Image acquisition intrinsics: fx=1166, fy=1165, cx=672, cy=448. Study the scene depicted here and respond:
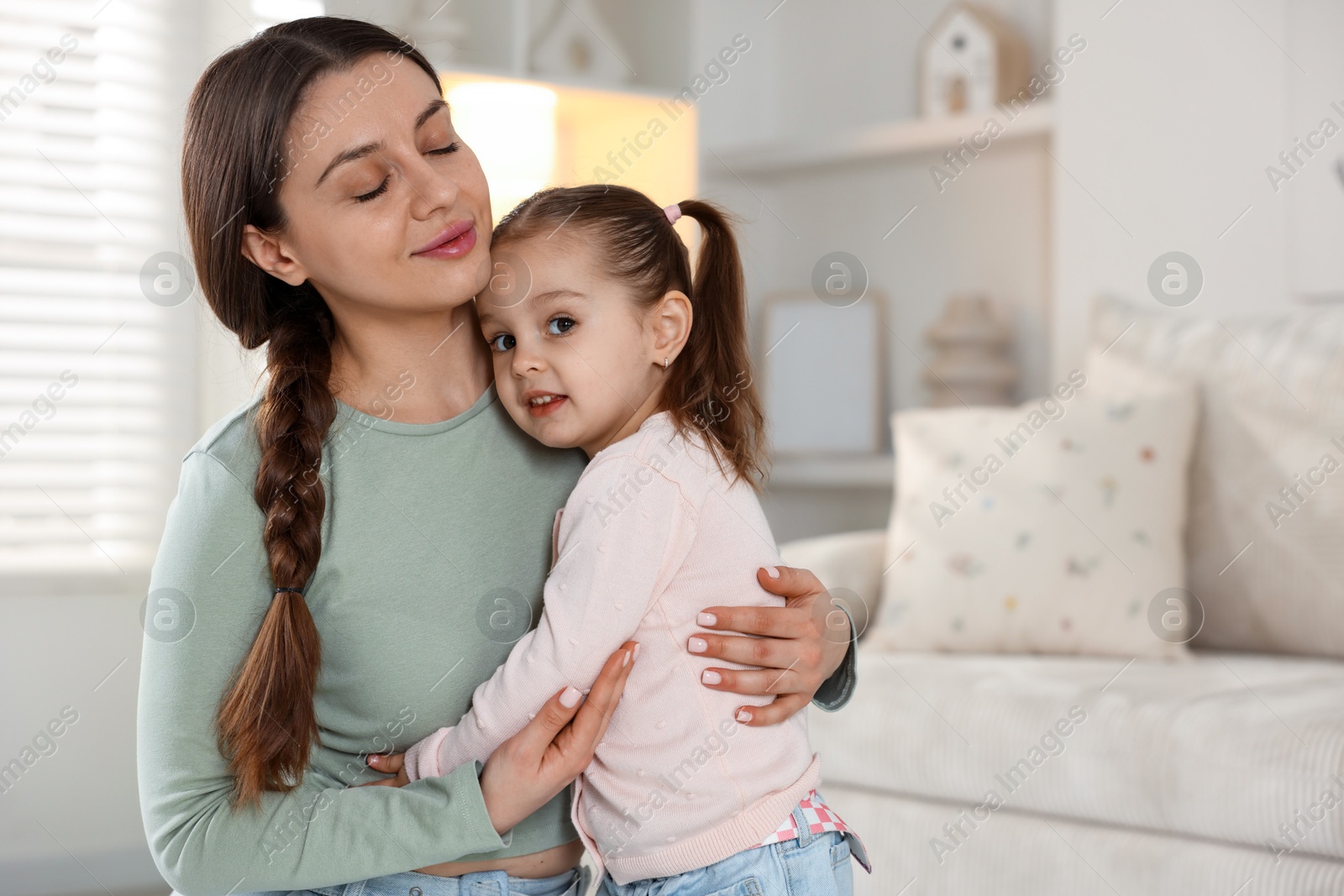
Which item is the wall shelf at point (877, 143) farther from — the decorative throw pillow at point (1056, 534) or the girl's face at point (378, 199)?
the girl's face at point (378, 199)

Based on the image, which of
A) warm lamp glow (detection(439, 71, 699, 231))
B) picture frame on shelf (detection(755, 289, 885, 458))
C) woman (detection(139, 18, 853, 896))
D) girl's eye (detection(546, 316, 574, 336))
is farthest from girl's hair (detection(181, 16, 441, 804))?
picture frame on shelf (detection(755, 289, 885, 458))

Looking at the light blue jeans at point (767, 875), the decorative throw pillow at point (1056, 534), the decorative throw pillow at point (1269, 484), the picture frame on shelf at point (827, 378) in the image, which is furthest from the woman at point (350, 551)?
the picture frame on shelf at point (827, 378)

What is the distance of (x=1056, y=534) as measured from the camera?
2.02 m

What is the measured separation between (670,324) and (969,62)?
2117mm

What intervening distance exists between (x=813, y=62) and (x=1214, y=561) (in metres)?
2.08

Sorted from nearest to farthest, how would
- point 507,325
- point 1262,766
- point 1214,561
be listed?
point 507,325 < point 1262,766 < point 1214,561

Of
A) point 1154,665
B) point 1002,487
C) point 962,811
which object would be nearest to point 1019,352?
point 1002,487

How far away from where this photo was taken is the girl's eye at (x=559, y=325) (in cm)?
105

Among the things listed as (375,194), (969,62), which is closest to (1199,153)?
(969,62)

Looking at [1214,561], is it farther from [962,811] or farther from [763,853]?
[763,853]

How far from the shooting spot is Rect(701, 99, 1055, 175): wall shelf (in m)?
2.79

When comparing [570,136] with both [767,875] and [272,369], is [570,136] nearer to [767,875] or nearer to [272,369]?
[272,369]

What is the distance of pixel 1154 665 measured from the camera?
1910 mm

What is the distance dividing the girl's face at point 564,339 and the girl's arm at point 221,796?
24 centimetres
